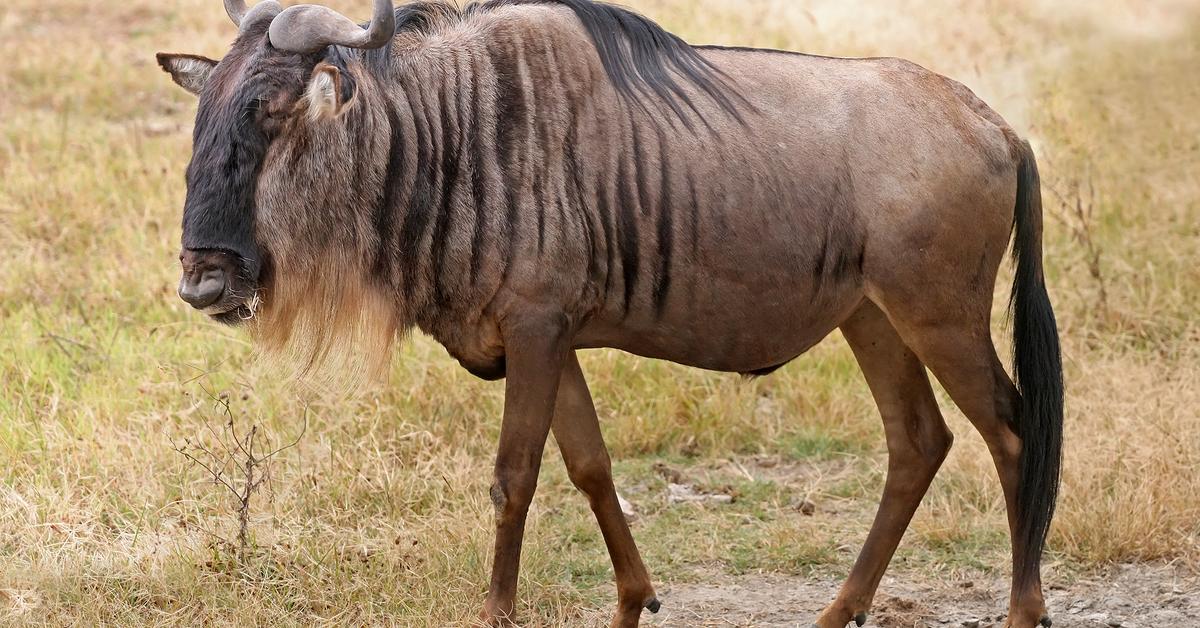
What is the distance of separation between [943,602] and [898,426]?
0.62 m

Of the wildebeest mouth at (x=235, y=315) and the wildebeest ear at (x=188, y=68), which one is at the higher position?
the wildebeest ear at (x=188, y=68)

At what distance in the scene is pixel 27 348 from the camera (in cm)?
558

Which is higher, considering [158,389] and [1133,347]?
[1133,347]

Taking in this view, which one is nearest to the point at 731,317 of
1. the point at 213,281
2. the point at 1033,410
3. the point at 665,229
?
the point at 665,229

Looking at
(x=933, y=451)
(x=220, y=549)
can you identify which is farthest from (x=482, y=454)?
(x=933, y=451)

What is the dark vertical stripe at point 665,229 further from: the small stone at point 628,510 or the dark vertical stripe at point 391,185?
the small stone at point 628,510

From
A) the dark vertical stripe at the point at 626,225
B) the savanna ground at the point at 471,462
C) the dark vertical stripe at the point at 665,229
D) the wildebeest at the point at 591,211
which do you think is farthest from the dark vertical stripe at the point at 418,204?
the savanna ground at the point at 471,462

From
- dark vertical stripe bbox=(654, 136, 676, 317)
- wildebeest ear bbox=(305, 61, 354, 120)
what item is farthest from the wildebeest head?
dark vertical stripe bbox=(654, 136, 676, 317)

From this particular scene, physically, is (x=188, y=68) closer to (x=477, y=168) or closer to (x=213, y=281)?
(x=213, y=281)

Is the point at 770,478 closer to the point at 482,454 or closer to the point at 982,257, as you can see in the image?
the point at 482,454

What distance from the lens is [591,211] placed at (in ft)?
12.1

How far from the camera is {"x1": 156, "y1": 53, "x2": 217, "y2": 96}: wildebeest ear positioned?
364cm

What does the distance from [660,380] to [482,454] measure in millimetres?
901

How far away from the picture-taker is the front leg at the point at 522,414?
11.8 ft
